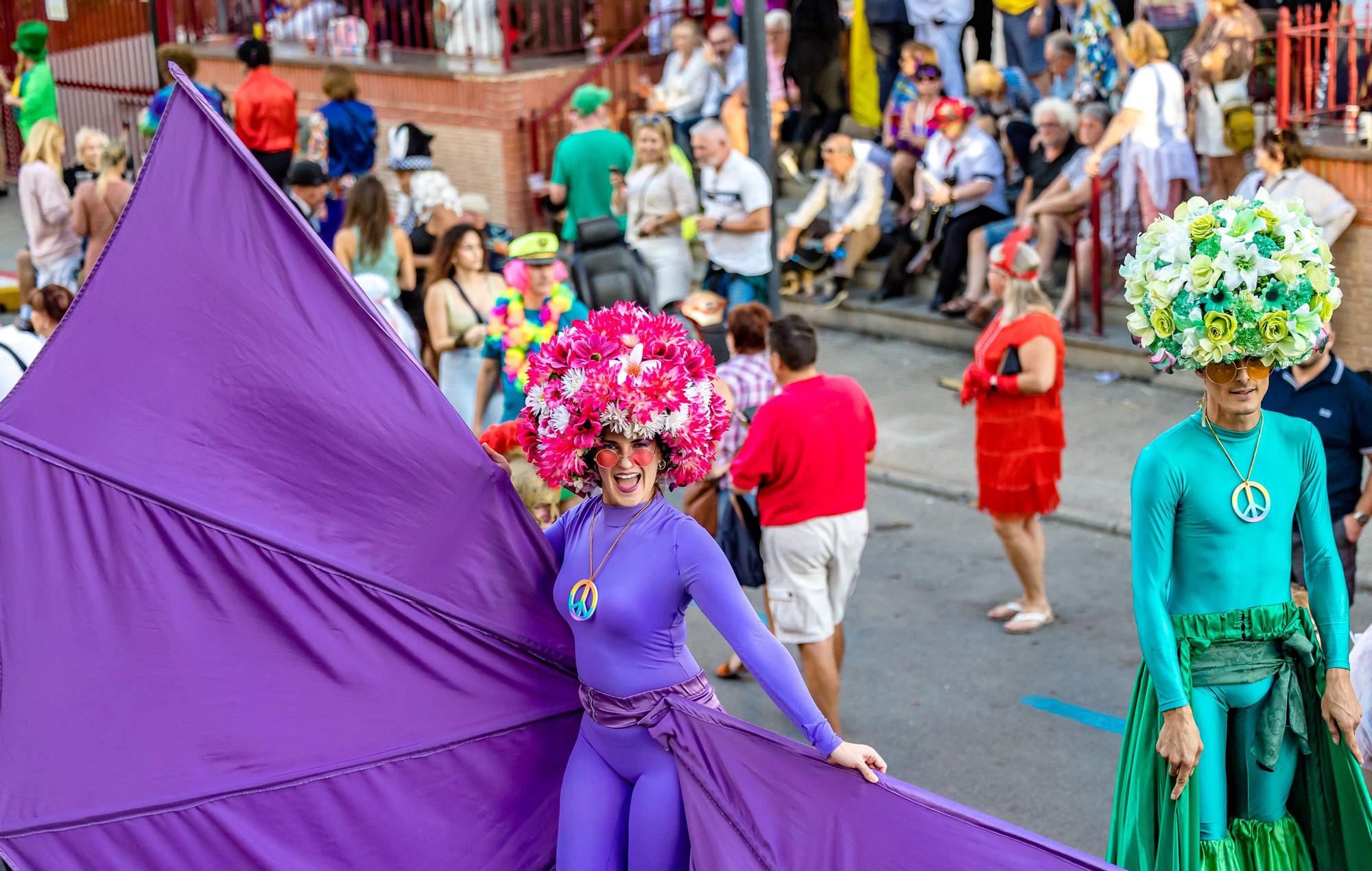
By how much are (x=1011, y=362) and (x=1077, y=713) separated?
1.64 meters

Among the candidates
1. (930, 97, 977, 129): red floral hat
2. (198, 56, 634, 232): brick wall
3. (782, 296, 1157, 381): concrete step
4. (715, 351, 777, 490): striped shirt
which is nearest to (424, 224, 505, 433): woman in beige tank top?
(715, 351, 777, 490): striped shirt

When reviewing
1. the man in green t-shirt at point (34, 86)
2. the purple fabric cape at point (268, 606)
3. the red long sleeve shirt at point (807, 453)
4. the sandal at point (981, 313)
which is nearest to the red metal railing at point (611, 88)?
the man in green t-shirt at point (34, 86)

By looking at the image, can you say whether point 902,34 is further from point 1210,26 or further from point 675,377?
point 675,377

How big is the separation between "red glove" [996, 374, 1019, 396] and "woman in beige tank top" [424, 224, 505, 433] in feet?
9.67

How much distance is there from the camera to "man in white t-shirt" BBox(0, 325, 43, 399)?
7062 mm

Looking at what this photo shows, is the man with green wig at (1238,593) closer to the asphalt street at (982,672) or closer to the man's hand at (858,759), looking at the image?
the man's hand at (858,759)

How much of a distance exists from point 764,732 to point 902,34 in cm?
1152

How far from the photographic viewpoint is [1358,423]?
661 centimetres

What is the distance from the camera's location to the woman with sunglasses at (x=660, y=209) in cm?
1107

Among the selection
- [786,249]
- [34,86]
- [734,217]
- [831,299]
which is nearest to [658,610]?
[734,217]

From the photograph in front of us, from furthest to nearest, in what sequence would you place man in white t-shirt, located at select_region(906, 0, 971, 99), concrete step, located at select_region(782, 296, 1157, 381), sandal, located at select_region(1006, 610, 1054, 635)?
man in white t-shirt, located at select_region(906, 0, 971, 99)
concrete step, located at select_region(782, 296, 1157, 381)
sandal, located at select_region(1006, 610, 1054, 635)

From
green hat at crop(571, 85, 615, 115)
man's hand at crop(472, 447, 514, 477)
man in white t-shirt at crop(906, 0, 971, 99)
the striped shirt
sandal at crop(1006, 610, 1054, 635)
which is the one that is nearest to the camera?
man's hand at crop(472, 447, 514, 477)

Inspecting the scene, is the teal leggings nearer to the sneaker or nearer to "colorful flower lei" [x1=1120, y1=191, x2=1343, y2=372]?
"colorful flower lei" [x1=1120, y1=191, x2=1343, y2=372]

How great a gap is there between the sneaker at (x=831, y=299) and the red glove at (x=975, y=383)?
5.84 meters
